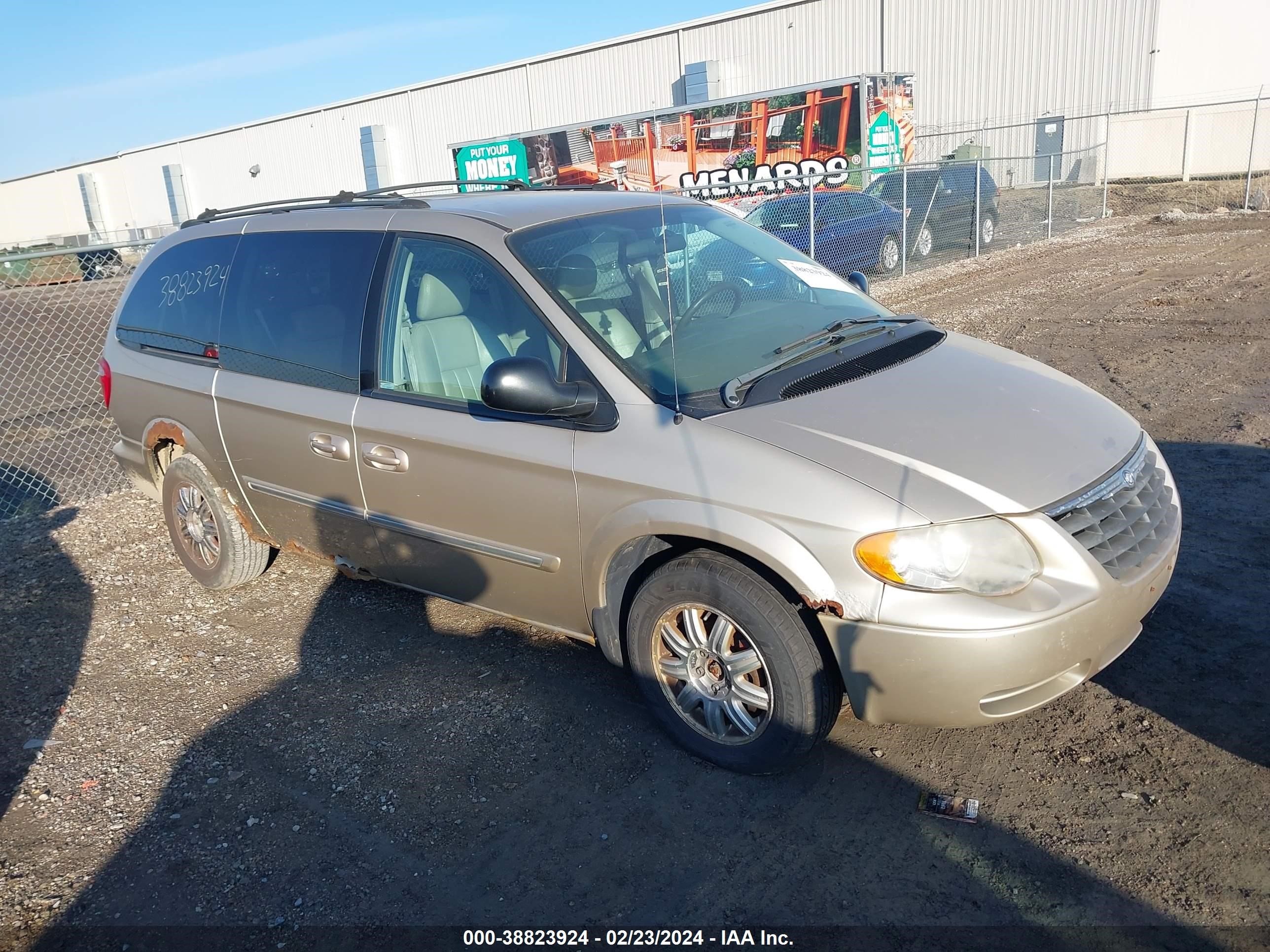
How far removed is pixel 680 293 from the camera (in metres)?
4.03

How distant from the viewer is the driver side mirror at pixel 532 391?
335 cm

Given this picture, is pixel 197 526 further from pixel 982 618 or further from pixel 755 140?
pixel 755 140

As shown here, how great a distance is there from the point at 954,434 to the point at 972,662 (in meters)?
0.77

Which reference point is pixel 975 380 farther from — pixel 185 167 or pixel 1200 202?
pixel 185 167

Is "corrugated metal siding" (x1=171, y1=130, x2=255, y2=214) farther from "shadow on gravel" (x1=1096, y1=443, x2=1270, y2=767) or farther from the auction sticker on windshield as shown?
"shadow on gravel" (x1=1096, y1=443, x2=1270, y2=767)

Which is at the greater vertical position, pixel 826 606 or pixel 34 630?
pixel 826 606

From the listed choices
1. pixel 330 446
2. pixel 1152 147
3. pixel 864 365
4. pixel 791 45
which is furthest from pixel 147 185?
pixel 864 365

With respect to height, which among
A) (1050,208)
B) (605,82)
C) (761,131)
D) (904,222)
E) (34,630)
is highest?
(605,82)

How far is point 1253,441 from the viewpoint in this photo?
20.2 feet

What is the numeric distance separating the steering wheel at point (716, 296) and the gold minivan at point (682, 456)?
0.01 meters

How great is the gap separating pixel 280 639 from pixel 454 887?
231 cm

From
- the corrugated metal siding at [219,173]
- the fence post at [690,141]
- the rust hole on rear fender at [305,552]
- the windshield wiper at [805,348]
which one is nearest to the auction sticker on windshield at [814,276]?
the windshield wiper at [805,348]

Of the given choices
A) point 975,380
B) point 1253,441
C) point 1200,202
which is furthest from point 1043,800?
point 1200,202

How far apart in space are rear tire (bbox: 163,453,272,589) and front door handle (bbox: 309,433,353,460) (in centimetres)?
→ 113
